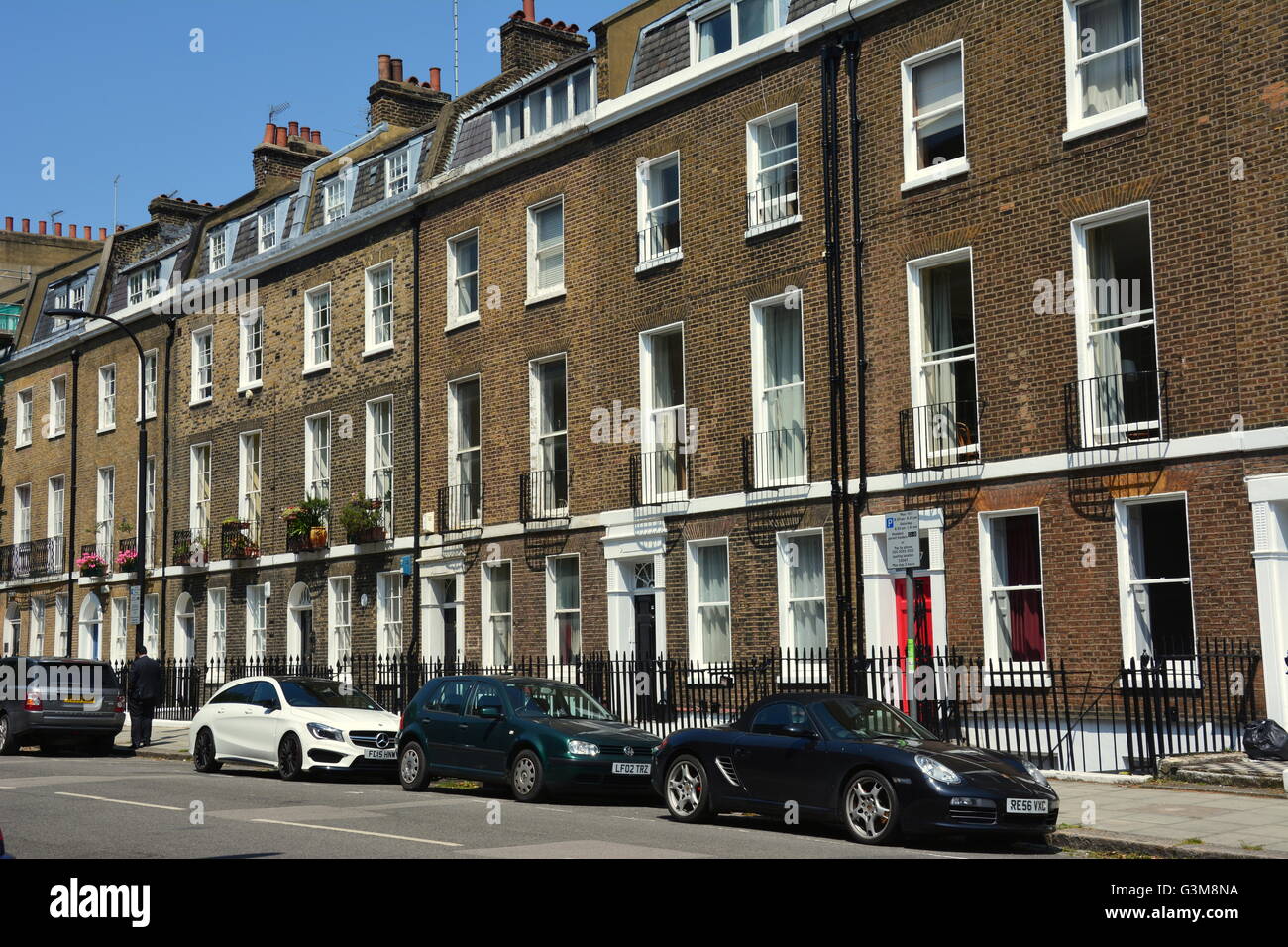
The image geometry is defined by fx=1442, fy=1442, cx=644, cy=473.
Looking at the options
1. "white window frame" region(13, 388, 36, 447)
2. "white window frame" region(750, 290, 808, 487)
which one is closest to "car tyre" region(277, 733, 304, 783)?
"white window frame" region(750, 290, 808, 487)

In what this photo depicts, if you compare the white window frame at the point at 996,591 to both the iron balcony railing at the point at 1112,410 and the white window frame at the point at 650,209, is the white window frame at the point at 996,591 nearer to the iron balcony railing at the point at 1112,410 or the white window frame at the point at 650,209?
the iron balcony railing at the point at 1112,410

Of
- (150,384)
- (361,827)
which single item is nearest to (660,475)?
(361,827)

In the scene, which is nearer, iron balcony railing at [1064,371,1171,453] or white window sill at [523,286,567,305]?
iron balcony railing at [1064,371,1171,453]

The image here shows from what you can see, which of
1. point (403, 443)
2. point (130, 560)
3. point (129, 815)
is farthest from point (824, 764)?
point (130, 560)

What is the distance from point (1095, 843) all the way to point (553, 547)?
48.2 feet

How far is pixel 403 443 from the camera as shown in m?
29.6

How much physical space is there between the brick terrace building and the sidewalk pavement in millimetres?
2534

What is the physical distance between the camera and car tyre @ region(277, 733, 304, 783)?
1936 centimetres

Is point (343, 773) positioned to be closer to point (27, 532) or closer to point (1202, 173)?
point (1202, 173)

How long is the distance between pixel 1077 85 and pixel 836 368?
5.12 m

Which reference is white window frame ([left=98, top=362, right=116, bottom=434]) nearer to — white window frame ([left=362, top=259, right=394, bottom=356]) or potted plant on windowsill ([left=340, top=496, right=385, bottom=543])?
white window frame ([left=362, top=259, right=394, bottom=356])

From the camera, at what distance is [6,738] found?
25438 millimetres

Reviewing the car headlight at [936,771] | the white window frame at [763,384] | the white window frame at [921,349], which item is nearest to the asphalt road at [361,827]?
the car headlight at [936,771]

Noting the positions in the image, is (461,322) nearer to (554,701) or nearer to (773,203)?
(773,203)
